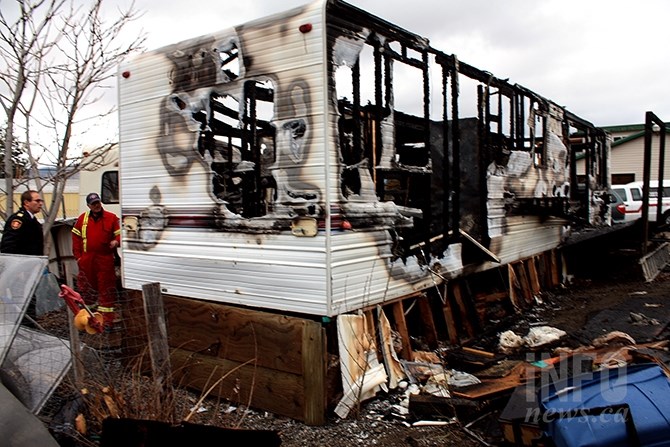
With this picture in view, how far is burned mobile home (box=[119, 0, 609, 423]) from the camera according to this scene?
4.68 meters

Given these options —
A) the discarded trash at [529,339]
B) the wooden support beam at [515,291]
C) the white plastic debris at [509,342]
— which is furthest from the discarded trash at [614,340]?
the wooden support beam at [515,291]

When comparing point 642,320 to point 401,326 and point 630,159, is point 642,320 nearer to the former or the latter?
point 401,326

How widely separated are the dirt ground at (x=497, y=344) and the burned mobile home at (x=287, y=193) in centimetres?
30

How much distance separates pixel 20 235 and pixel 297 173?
419 centimetres

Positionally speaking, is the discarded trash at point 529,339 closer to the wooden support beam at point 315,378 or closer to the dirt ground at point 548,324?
the dirt ground at point 548,324

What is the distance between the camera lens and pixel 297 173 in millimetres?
4773

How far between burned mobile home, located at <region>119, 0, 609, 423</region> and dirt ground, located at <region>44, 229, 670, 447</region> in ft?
0.97

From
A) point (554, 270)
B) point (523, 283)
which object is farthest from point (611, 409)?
point (554, 270)

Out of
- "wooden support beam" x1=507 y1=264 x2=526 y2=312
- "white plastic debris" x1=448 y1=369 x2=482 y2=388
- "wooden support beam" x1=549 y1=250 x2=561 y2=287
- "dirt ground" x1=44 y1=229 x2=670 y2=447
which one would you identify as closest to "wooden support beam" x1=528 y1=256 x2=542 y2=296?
"dirt ground" x1=44 y1=229 x2=670 y2=447

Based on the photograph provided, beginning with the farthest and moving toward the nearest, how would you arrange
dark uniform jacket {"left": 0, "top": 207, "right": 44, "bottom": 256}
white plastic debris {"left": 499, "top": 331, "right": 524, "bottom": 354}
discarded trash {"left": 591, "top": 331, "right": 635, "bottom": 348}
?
dark uniform jacket {"left": 0, "top": 207, "right": 44, "bottom": 256}, white plastic debris {"left": 499, "top": 331, "right": 524, "bottom": 354}, discarded trash {"left": 591, "top": 331, "right": 635, "bottom": 348}

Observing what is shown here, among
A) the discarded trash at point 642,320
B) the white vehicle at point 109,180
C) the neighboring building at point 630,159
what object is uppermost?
the neighboring building at point 630,159

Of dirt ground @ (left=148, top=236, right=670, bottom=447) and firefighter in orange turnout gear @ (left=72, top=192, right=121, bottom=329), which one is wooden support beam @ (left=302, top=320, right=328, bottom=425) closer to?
dirt ground @ (left=148, top=236, right=670, bottom=447)

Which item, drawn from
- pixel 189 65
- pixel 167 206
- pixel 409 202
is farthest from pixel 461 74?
pixel 167 206

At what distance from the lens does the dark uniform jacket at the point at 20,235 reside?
260 inches
